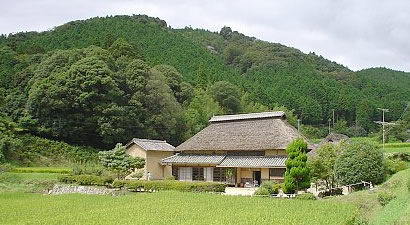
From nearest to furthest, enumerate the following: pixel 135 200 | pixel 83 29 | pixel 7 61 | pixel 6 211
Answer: pixel 6 211
pixel 135 200
pixel 7 61
pixel 83 29

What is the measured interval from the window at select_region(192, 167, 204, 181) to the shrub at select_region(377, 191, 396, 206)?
1762 cm

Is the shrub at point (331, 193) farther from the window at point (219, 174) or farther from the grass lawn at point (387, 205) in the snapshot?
the window at point (219, 174)

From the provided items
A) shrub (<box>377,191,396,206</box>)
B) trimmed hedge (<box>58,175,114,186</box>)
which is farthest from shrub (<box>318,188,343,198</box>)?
trimmed hedge (<box>58,175,114,186</box>)

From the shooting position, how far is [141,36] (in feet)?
238

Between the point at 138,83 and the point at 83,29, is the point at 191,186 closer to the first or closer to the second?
the point at 138,83

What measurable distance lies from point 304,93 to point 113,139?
3598 centimetres

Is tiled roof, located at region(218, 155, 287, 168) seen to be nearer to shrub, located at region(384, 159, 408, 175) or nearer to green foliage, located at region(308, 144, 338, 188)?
green foliage, located at region(308, 144, 338, 188)

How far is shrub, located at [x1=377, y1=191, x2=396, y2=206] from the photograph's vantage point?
16981 millimetres

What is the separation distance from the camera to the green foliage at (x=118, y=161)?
106 ft

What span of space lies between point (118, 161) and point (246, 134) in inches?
368

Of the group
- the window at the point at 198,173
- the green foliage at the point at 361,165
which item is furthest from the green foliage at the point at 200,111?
the green foliage at the point at 361,165

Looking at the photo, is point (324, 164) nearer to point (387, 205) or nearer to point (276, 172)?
point (276, 172)

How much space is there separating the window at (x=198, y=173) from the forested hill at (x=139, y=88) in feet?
35.5

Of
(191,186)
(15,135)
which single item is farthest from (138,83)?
(191,186)
